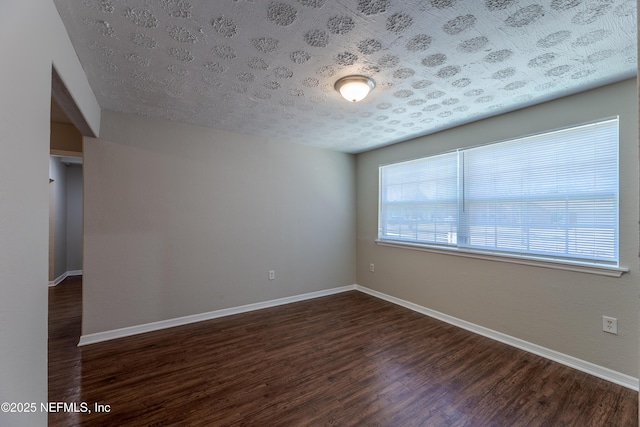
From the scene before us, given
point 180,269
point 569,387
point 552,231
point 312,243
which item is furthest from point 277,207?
point 569,387

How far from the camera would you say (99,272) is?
8.66 ft

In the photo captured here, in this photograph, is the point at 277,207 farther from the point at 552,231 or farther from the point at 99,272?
the point at 552,231

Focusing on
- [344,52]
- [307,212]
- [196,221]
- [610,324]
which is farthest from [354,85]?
[610,324]

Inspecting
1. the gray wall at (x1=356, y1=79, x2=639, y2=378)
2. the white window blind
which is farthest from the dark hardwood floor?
the white window blind

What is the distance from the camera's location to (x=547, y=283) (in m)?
2.38

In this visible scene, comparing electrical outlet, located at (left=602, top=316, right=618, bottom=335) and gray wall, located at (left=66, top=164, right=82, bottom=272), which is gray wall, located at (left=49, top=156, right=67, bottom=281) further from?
electrical outlet, located at (left=602, top=316, right=618, bottom=335)

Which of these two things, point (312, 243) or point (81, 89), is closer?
point (81, 89)

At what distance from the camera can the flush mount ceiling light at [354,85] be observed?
78.4 inches

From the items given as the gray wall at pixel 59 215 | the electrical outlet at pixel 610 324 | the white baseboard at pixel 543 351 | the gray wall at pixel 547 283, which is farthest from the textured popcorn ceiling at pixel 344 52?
the gray wall at pixel 59 215

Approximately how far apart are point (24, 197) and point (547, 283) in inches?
147

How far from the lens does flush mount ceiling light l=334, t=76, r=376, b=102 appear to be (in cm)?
199

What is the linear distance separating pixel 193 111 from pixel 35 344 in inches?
91.5

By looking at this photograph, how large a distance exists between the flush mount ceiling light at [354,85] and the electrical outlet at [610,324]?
2734mm

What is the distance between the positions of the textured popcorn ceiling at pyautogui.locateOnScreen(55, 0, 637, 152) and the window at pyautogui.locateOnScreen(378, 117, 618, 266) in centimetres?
48
